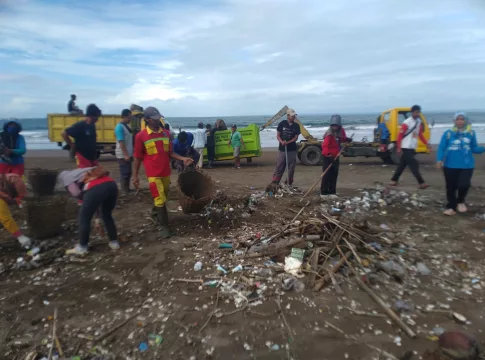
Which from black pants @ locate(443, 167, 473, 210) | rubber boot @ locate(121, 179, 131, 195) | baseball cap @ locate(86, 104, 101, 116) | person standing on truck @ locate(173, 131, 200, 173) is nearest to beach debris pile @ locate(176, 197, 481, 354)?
black pants @ locate(443, 167, 473, 210)

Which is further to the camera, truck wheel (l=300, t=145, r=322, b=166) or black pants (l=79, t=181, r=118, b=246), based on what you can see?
truck wheel (l=300, t=145, r=322, b=166)

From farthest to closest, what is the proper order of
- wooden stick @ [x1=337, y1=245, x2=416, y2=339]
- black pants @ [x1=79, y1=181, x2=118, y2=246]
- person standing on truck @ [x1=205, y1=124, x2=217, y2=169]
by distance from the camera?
person standing on truck @ [x1=205, y1=124, x2=217, y2=169]
black pants @ [x1=79, y1=181, x2=118, y2=246]
wooden stick @ [x1=337, y1=245, x2=416, y2=339]

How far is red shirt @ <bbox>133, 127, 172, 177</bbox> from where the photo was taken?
4.41 metres

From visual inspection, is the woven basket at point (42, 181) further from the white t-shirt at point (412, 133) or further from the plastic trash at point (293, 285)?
the white t-shirt at point (412, 133)

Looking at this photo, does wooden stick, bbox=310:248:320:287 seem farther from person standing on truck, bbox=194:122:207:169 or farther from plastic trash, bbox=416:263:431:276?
person standing on truck, bbox=194:122:207:169

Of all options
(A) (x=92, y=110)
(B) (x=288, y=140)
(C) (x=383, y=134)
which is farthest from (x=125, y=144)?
(C) (x=383, y=134)

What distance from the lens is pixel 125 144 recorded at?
249 inches

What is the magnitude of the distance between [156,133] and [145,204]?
225 cm

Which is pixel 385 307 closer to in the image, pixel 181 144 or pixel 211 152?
pixel 181 144

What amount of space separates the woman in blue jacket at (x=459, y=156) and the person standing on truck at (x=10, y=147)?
6471 millimetres

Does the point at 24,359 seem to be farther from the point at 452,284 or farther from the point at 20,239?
the point at 452,284

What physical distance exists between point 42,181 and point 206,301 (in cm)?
551

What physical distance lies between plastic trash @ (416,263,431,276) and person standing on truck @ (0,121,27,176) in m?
5.50

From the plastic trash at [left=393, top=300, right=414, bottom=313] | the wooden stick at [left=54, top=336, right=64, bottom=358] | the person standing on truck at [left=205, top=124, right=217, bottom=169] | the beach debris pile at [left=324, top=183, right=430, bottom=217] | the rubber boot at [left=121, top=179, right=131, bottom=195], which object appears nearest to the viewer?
the wooden stick at [left=54, top=336, right=64, bottom=358]
